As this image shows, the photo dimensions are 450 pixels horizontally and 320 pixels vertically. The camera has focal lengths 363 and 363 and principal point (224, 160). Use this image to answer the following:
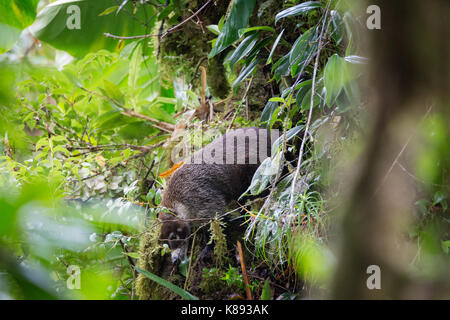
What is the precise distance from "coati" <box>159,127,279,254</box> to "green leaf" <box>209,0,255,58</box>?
1.70 feet

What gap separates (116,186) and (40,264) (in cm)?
188

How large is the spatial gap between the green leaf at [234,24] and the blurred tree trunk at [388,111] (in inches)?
53.7

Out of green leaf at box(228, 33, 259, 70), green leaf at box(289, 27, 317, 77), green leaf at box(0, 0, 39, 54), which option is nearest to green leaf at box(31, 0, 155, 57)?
green leaf at box(0, 0, 39, 54)

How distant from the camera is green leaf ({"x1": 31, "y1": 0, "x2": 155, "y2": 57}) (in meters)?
2.69

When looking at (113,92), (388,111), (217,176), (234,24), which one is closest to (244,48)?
(234,24)

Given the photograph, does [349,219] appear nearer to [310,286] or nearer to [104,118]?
[310,286]

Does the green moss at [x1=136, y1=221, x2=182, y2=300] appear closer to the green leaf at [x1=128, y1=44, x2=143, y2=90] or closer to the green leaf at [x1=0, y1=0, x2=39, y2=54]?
the green leaf at [x1=128, y1=44, x2=143, y2=90]

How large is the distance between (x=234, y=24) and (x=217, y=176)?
83 centimetres

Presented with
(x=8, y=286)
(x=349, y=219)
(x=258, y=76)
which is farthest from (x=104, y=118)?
(x=349, y=219)

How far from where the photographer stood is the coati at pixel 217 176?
1.95 metres

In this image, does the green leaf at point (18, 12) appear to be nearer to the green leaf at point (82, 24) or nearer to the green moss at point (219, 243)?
the green leaf at point (82, 24)

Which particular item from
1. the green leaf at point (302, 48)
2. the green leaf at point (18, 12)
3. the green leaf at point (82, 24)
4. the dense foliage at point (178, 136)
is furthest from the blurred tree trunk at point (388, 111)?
the green leaf at point (82, 24)

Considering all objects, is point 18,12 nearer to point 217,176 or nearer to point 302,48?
point 217,176

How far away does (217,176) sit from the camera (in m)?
2.06
